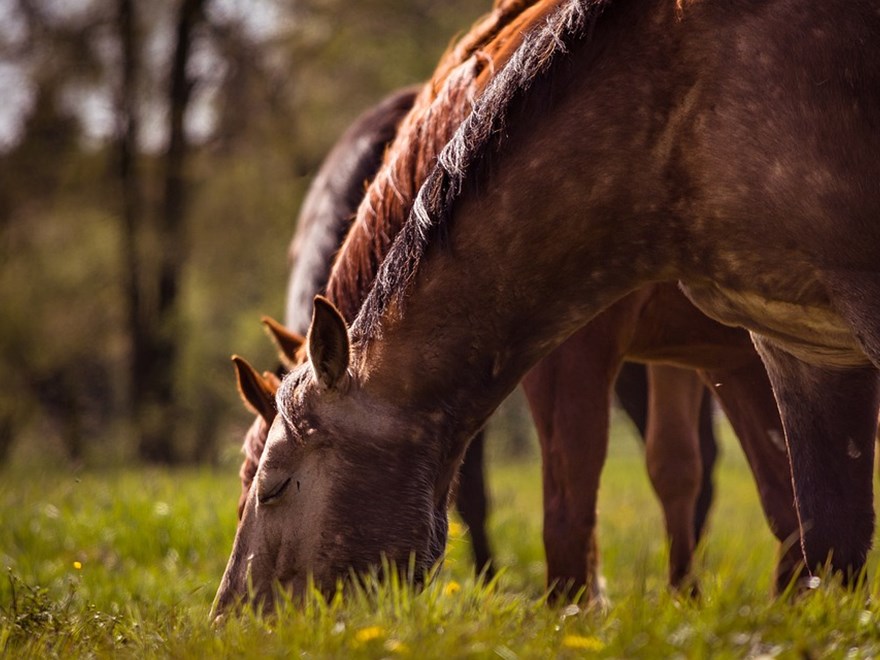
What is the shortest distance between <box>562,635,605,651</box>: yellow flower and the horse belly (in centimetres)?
130

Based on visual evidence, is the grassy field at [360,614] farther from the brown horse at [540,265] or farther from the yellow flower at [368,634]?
the brown horse at [540,265]

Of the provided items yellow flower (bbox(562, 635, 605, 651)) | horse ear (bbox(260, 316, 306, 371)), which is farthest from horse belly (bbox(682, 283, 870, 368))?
horse ear (bbox(260, 316, 306, 371))

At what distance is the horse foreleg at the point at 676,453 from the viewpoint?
536cm

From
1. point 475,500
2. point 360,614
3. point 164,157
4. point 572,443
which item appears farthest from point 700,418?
point 164,157

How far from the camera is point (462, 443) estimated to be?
3428mm

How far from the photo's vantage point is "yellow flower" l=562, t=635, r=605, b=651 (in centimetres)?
227

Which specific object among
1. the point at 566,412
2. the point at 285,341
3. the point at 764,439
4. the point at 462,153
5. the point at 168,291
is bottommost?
the point at 764,439

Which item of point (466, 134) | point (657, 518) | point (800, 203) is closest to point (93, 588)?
point (466, 134)

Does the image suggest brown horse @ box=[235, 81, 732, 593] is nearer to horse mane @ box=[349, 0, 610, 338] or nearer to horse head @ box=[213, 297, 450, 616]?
horse head @ box=[213, 297, 450, 616]

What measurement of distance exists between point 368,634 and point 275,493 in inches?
40.1

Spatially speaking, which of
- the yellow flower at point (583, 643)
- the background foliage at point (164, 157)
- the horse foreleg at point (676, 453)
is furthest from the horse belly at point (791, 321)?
the background foliage at point (164, 157)

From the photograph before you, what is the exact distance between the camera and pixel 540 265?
129 inches

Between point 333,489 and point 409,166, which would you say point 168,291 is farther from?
point 333,489

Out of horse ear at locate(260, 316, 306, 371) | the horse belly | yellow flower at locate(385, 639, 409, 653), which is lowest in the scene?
yellow flower at locate(385, 639, 409, 653)
